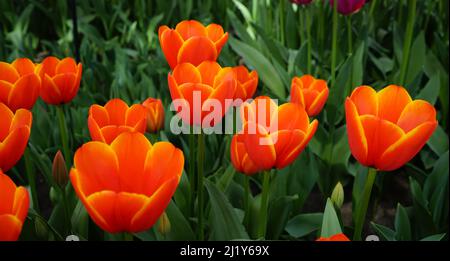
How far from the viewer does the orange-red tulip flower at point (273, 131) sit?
29.1 inches

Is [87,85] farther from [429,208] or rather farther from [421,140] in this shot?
[421,140]

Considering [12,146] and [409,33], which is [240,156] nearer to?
[12,146]

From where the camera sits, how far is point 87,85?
6.20ft

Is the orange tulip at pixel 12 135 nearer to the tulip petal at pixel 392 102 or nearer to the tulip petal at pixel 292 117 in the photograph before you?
the tulip petal at pixel 292 117

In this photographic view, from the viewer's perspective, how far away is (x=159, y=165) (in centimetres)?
66

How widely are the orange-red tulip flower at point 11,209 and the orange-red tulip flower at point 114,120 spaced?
17cm

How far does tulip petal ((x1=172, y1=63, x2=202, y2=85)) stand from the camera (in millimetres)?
849

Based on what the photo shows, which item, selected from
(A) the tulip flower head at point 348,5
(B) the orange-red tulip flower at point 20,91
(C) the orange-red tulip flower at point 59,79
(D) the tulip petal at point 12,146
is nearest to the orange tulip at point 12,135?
(D) the tulip petal at point 12,146

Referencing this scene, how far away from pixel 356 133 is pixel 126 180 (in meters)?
0.28

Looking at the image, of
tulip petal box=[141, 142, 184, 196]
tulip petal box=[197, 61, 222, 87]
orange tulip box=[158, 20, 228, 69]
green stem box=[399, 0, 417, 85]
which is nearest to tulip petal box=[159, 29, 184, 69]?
orange tulip box=[158, 20, 228, 69]

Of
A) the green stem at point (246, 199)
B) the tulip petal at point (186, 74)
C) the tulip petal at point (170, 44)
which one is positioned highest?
the tulip petal at point (170, 44)

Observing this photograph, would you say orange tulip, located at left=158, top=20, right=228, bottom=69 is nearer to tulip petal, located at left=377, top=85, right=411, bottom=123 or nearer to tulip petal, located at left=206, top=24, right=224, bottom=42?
tulip petal, located at left=206, top=24, right=224, bottom=42

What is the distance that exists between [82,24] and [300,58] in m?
0.92
